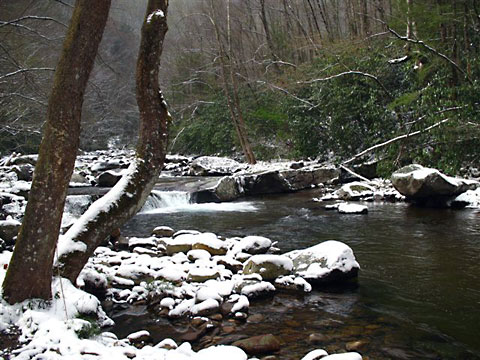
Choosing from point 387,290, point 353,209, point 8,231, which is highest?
point 8,231

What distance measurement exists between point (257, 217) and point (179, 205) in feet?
11.5

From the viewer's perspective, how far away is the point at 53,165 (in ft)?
10.7

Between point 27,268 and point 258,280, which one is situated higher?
point 27,268

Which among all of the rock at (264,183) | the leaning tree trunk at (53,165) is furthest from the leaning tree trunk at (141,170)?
the rock at (264,183)

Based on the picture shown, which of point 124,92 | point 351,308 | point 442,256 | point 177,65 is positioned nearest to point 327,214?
point 442,256

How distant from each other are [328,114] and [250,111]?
230 inches

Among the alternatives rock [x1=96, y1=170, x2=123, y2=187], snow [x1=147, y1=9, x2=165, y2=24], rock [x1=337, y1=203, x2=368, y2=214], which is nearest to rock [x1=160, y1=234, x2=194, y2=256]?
snow [x1=147, y1=9, x2=165, y2=24]

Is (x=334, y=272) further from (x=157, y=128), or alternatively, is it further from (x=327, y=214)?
(x=327, y=214)

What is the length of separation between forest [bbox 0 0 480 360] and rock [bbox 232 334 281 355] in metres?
0.01

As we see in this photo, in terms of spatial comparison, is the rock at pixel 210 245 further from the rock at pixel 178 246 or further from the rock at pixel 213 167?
the rock at pixel 213 167

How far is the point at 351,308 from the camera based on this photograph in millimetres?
4543

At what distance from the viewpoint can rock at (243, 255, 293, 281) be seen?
530 centimetres

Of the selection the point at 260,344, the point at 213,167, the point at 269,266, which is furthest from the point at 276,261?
the point at 213,167

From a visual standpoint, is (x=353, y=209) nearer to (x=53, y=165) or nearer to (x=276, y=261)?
(x=276, y=261)
